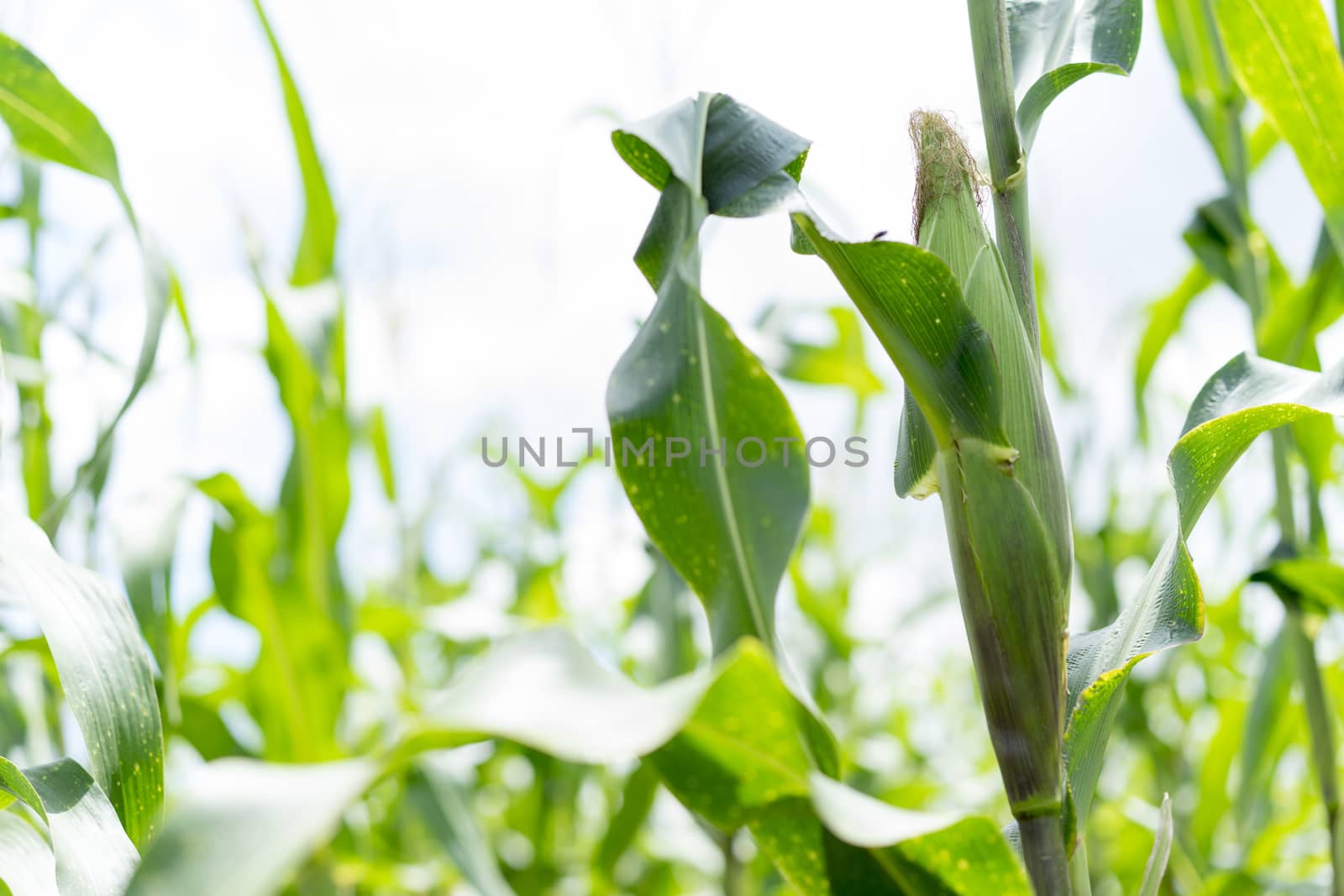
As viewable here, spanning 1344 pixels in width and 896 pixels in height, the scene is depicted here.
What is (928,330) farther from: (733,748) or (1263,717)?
(1263,717)

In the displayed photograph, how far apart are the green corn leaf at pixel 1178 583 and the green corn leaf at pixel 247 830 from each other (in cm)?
23

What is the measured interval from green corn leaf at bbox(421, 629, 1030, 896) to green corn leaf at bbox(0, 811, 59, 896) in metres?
0.22

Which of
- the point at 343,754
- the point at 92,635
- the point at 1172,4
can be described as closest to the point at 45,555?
the point at 92,635

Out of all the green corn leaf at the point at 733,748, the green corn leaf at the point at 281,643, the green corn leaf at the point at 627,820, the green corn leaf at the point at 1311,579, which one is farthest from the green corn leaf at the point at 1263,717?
the green corn leaf at the point at 281,643

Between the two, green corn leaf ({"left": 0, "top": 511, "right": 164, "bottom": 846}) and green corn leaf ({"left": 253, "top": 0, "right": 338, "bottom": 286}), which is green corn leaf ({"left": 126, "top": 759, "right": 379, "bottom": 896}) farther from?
green corn leaf ({"left": 253, "top": 0, "right": 338, "bottom": 286})

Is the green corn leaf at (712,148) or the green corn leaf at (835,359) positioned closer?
the green corn leaf at (712,148)

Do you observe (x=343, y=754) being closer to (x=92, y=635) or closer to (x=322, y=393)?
(x=322, y=393)

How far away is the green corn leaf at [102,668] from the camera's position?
303mm

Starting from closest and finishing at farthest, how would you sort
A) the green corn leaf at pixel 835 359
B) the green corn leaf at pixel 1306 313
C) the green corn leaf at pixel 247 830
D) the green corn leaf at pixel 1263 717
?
the green corn leaf at pixel 247 830 < the green corn leaf at pixel 1306 313 < the green corn leaf at pixel 1263 717 < the green corn leaf at pixel 835 359

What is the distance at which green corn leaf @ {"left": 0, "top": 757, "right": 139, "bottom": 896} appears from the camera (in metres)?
0.27

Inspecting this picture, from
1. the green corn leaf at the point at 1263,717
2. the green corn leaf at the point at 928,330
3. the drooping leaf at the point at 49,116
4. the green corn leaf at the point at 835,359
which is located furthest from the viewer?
the green corn leaf at the point at 835,359

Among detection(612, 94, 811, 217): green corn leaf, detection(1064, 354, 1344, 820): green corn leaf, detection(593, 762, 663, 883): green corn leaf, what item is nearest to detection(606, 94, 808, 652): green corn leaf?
detection(612, 94, 811, 217): green corn leaf

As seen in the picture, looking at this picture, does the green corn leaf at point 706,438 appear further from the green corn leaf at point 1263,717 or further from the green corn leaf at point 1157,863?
the green corn leaf at point 1263,717

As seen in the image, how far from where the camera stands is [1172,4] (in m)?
0.65
